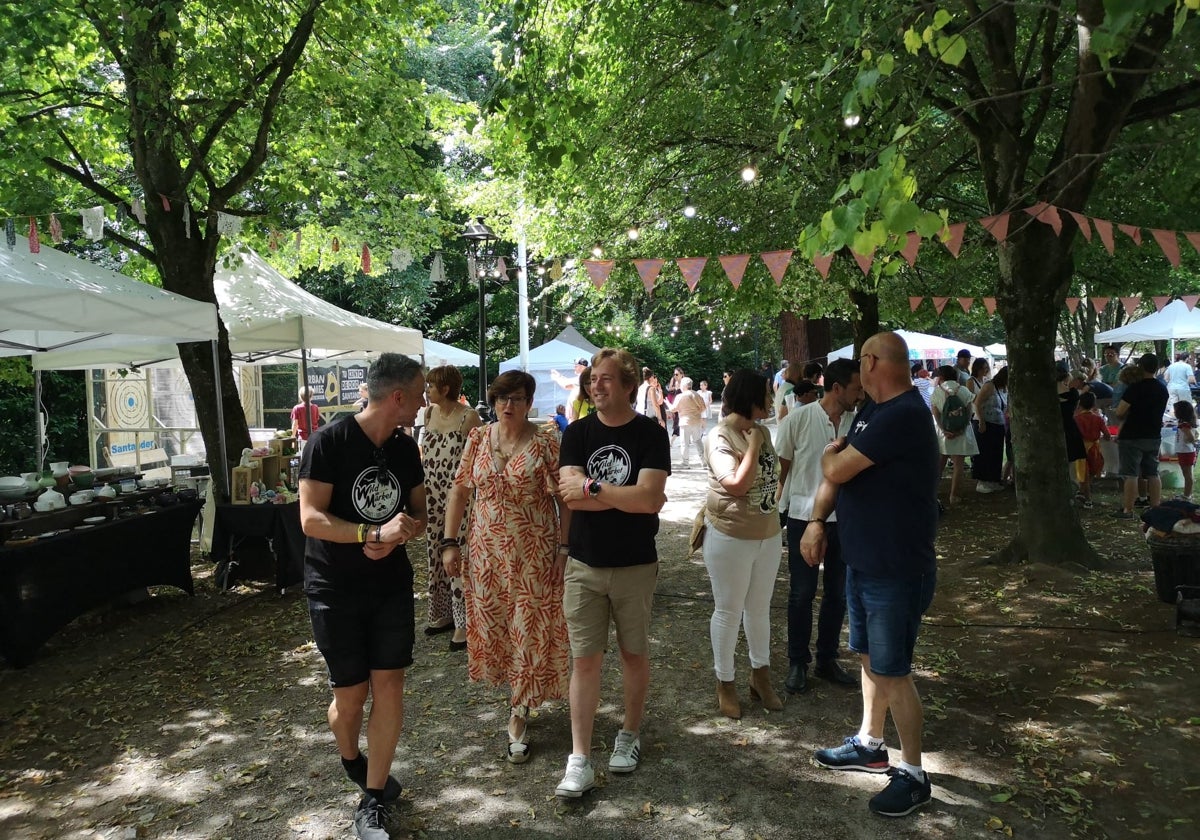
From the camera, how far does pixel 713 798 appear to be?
3359 mm

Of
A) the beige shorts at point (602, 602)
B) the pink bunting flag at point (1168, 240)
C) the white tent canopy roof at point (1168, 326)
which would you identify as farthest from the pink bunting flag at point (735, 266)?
the white tent canopy roof at point (1168, 326)

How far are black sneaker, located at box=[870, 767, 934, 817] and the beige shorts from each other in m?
1.11

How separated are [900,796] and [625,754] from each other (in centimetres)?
112

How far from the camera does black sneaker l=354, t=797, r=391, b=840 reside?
301 centimetres

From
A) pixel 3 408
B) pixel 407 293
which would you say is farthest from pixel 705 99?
pixel 407 293

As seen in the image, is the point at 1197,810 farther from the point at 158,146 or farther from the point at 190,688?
the point at 158,146

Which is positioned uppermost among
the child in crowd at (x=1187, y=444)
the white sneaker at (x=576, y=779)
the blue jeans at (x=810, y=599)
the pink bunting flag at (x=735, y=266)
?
the pink bunting flag at (x=735, y=266)

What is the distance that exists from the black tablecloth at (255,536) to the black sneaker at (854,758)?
4630 millimetres

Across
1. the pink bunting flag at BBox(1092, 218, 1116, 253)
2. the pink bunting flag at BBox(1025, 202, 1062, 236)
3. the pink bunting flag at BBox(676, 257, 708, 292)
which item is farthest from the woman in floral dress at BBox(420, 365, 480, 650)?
the pink bunting flag at BBox(1092, 218, 1116, 253)

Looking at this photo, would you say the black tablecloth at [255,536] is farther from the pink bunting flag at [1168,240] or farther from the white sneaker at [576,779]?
the pink bunting flag at [1168,240]

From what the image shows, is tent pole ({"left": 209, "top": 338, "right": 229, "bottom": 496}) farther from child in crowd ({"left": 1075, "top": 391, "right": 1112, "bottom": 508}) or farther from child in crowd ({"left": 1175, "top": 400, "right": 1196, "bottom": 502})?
child in crowd ({"left": 1175, "top": 400, "right": 1196, "bottom": 502})

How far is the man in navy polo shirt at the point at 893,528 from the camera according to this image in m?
3.09

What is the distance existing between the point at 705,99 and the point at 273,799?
8.87m

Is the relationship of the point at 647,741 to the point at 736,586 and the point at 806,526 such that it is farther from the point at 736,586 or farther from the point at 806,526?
the point at 806,526
